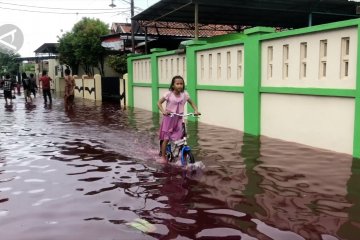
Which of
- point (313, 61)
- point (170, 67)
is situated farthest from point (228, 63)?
point (170, 67)

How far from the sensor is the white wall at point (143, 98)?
17281 millimetres

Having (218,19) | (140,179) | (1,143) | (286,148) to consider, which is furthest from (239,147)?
(218,19)

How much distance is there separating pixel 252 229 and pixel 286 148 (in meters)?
4.22

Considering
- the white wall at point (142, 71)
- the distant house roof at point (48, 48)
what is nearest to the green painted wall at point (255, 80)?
the white wall at point (142, 71)

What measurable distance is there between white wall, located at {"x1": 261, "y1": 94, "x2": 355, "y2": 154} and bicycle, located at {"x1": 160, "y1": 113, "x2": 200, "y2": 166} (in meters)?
2.56

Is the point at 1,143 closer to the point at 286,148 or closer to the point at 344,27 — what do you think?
the point at 286,148

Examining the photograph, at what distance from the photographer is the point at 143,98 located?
709 inches

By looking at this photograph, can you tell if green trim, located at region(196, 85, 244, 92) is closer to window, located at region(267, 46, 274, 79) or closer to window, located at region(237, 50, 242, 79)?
window, located at region(237, 50, 242, 79)

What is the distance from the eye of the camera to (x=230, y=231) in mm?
3863

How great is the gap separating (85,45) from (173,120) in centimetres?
2631

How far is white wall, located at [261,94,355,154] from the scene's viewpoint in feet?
23.2

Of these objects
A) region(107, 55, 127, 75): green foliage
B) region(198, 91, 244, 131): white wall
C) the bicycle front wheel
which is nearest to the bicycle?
the bicycle front wheel

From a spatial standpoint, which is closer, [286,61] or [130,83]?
[286,61]

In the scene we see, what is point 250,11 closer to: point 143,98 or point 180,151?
point 143,98
